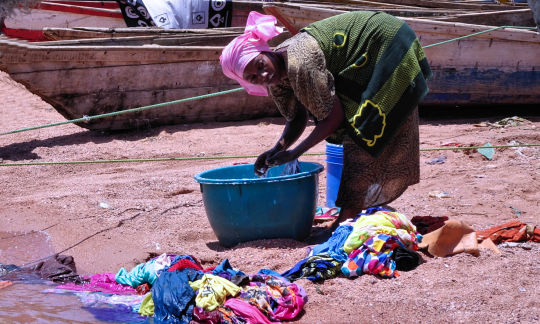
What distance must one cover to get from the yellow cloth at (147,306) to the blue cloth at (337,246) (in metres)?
0.91

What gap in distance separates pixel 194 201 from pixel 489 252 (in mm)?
2409

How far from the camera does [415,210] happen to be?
466cm

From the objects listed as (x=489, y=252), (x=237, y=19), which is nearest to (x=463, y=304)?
(x=489, y=252)

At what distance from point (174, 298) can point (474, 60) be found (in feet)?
19.3

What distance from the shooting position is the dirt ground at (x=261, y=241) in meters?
3.17

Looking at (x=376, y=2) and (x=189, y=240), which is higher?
(x=376, y=2)

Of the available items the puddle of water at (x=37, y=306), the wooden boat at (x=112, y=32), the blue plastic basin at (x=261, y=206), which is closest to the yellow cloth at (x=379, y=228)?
the blue plastic basin at (x=261, y=206)

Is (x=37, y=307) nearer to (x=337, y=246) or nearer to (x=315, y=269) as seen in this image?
(x=315, y=269)

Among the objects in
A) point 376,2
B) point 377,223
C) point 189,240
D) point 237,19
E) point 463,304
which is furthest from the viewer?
point 376,2

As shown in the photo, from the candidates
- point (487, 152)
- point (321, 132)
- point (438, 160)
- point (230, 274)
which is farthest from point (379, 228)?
point (487, 152)

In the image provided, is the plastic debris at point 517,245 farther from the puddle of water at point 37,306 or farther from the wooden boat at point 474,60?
the wooden boat at point 474,60

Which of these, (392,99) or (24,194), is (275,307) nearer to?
(392,99)

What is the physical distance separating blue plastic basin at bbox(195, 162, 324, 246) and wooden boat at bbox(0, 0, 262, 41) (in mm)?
8180

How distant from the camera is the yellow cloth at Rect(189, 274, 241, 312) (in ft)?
10.1
